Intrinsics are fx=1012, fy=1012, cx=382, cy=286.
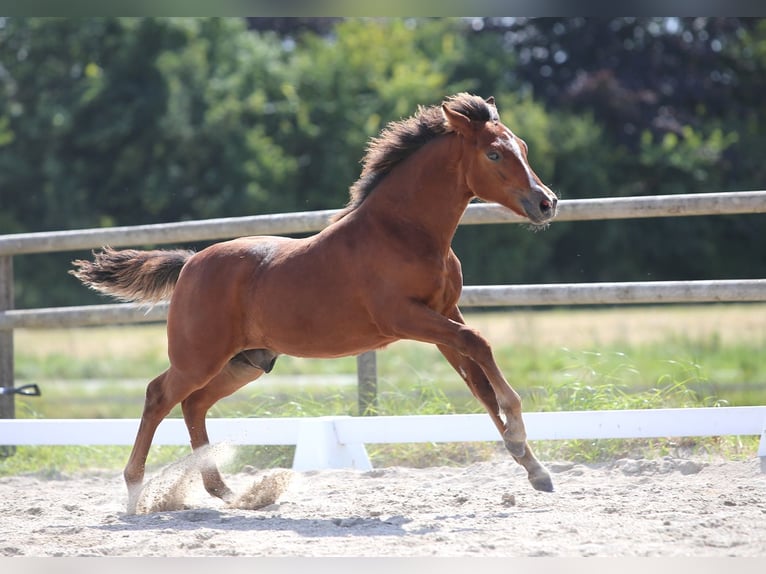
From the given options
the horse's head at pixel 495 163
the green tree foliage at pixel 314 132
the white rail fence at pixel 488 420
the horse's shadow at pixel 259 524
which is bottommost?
the horse's shadow at pixel 259 524

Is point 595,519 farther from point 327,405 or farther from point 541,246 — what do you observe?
point 541,246

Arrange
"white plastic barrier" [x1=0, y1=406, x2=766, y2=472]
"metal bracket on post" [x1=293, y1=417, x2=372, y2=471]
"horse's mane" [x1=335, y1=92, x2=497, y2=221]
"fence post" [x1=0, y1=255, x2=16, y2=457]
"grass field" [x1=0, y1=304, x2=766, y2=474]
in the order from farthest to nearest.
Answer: "fence post" [x1=0, y1=255, x2=16, y2=457] → "grass field" [x1=0, y1=304, x2=766, y2=474] → "metal bracket on post" [x1=293, y1=417, x2=372, y2=471] → "white plastic barrier" [x1=0, y1=406, x2=766, y2=472] → "horse's mane" [x1=335, y1=92, x2=497, y2=221]

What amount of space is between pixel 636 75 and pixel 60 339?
50.4ft

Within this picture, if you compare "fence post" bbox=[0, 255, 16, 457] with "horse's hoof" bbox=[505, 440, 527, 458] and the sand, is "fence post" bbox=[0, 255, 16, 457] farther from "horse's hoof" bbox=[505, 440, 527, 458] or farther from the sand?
"horse's hoof" bbox=[505, 440, 527, 458]

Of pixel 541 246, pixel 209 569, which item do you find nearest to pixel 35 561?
pixel 209 569

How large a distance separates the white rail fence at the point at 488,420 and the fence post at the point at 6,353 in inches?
25.1

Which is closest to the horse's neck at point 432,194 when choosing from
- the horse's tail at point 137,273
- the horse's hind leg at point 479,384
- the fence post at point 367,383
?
the horse's hind leg at point 479,384

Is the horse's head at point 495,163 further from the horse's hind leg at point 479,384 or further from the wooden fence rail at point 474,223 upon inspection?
the horse's hind leg at point 479,384

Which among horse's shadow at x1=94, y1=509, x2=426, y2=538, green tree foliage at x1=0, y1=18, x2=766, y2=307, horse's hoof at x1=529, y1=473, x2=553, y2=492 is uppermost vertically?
green tree foliage at x1=0, y1=18, x2=766, y2=307

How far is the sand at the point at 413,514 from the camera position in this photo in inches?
155

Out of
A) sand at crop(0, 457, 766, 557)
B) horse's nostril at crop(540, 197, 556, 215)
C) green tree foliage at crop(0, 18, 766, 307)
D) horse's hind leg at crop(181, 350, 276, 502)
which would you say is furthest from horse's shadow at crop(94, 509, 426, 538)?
green tree foliage at crop(0, 18, 766, 307)

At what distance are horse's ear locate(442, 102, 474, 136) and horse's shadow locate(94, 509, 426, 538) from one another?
6.18 ft

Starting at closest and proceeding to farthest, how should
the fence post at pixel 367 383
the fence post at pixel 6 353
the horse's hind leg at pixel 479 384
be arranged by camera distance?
the horse's hind leg at pixel 479 384 → the fence post at pixel 367 383 → the fence post at pixel 6 353

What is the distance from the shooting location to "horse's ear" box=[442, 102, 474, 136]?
4898 millimetres
